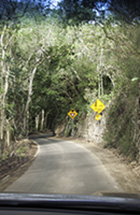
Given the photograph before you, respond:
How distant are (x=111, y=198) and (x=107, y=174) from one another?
705 centimetres

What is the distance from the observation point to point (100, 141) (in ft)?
71.6

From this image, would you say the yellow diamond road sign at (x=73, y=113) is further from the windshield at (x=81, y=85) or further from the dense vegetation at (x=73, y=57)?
the dense vegetation at (x=73, y=57)

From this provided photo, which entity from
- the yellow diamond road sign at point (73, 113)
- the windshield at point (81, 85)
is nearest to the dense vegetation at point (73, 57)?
the windshield at point (81, 85)

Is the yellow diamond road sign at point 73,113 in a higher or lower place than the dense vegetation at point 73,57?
lower

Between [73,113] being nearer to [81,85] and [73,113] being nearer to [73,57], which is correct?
[81,85]

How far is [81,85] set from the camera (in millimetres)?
29234

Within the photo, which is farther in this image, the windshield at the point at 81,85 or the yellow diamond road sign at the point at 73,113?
the yellow diamond road sign at the point at 73,113

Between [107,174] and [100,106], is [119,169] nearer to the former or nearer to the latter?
[107,174]

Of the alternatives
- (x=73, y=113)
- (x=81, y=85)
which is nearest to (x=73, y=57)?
(x=81, y=85)

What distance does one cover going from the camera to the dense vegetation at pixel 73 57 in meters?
9.94

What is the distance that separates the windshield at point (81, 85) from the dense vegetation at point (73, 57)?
4cm

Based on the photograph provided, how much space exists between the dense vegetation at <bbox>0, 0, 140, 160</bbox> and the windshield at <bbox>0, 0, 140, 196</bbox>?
44 millimetres

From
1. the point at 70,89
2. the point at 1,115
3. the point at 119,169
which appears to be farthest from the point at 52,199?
the point at 70,89

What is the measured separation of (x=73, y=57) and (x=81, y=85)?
26.1 feet
